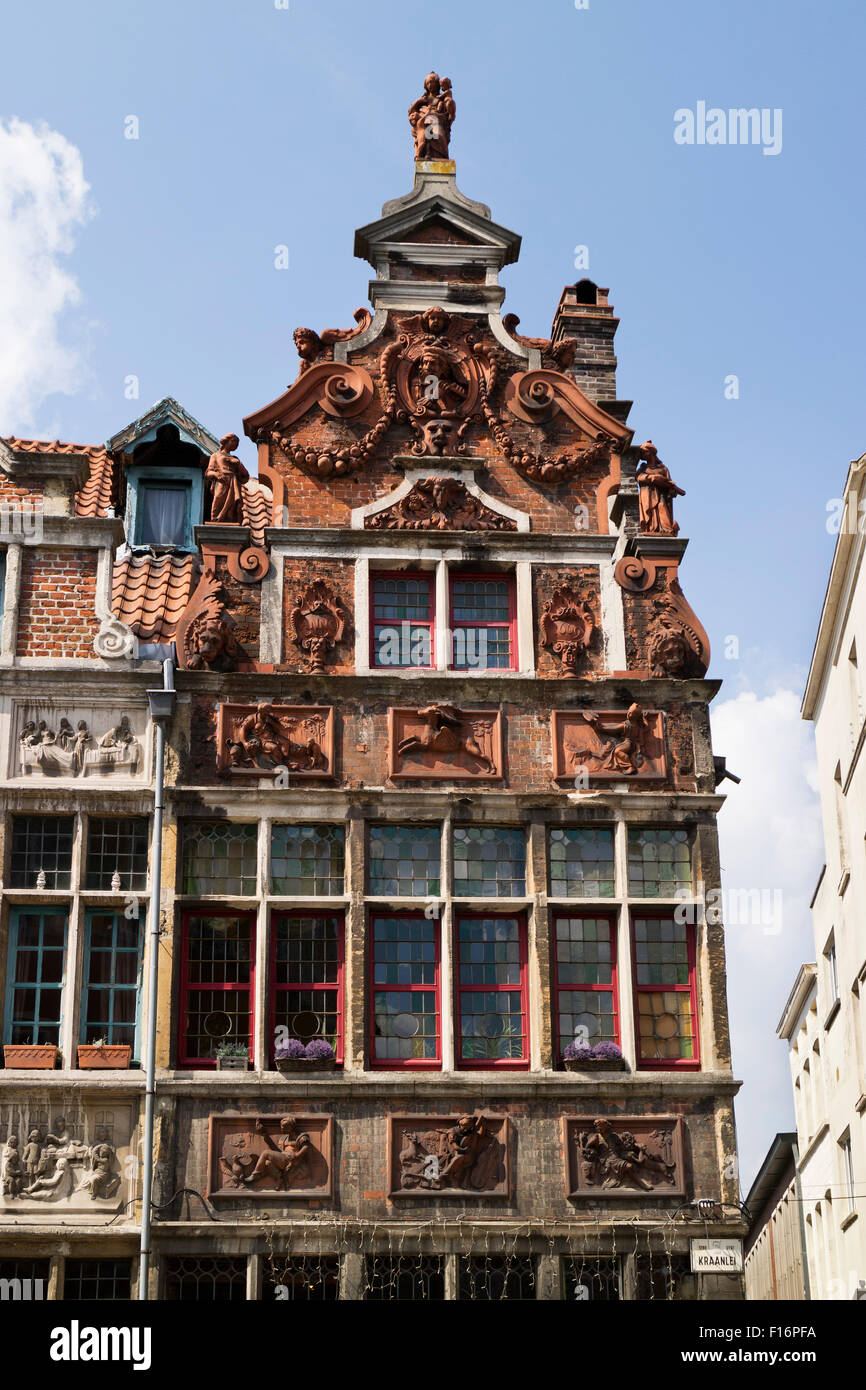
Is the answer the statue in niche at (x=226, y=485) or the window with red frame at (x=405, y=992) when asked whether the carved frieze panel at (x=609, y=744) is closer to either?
the window with red frame at (x=405, y=992)

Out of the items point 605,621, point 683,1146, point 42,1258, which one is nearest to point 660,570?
point 605,621

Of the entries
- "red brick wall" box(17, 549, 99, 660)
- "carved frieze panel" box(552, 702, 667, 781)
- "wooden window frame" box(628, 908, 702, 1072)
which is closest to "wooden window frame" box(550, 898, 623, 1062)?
"wooden window frame" box(628, 908, 702, 1072)

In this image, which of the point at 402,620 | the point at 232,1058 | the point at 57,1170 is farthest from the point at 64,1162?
the point at 402,620

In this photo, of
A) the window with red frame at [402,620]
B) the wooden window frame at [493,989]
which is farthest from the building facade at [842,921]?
the wooden window frame at [493,989]

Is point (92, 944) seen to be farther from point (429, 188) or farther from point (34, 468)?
point (429, 188)

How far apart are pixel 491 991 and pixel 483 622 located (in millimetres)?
4184

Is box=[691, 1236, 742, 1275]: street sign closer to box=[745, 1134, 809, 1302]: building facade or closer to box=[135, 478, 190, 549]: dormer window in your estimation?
box=[135, 478, 190, 549]: dormer window

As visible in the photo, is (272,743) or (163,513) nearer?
(272,743)

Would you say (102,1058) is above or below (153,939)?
below

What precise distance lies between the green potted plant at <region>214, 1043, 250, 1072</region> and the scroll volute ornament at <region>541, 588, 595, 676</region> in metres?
5.37

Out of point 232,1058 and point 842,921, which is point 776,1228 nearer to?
point 842,921

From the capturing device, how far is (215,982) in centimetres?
2036

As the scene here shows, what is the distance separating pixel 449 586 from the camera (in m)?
22.1

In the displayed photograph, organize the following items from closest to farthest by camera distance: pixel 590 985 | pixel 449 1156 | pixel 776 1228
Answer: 1. pixel 449 1156
2. pixel 590 985
3. pixel 776 1228
